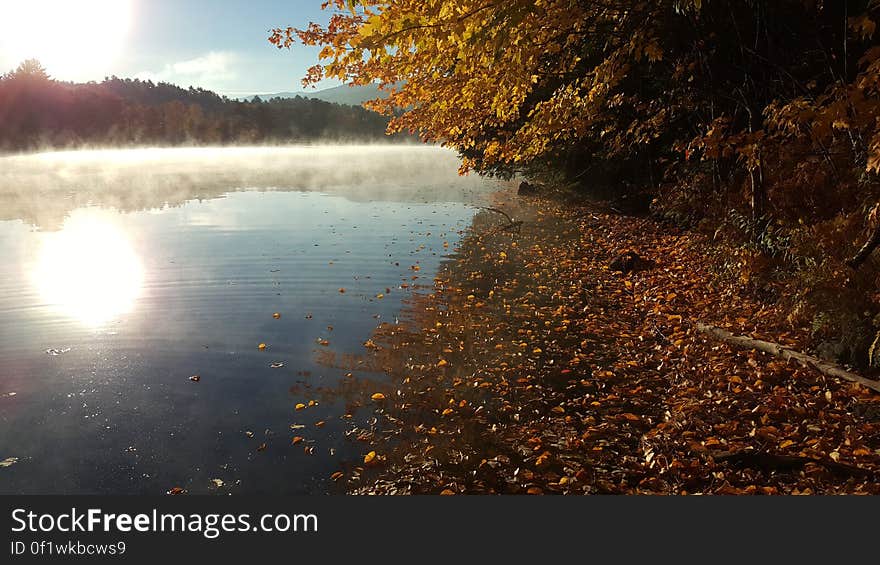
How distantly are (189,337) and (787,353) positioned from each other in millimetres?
10584

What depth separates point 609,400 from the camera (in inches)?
299

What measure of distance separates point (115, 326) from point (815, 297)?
1294 centimetres

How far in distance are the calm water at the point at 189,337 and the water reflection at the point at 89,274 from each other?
0.27ft

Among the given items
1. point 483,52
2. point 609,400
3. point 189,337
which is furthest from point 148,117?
point 609,400

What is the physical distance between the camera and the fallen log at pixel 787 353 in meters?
6.92

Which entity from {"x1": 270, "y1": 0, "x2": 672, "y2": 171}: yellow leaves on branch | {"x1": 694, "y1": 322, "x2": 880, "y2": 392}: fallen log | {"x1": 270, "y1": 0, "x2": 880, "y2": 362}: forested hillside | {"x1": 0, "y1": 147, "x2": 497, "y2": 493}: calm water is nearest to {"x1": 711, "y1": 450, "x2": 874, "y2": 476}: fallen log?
{"x1": 694, "y1": 322, "x2": 880, "y2": 392}: fallen log

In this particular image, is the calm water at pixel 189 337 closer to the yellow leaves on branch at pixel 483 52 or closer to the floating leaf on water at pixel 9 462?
the floating leaf on water at pixel 9 462

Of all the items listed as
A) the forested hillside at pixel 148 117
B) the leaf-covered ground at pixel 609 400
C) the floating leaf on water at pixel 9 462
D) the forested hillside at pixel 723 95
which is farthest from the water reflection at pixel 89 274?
the forested hillside at pixel 148 117

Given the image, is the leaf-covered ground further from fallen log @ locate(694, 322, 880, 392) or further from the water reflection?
the water reflection

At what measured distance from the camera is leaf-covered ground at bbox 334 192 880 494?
577cm

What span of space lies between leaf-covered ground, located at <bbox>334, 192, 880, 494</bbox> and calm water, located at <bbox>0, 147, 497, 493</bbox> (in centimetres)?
94

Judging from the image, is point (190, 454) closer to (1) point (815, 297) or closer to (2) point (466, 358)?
(2) point (466, 358)

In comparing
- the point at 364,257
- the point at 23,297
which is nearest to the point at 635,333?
the point at 364,257

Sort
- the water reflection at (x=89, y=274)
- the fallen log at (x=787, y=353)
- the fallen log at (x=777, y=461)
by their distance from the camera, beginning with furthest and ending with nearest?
the water reflection at (x=89, y=274)
the fallen log at (x=787, y=353)
the fallen log at (x=777, y=461)
